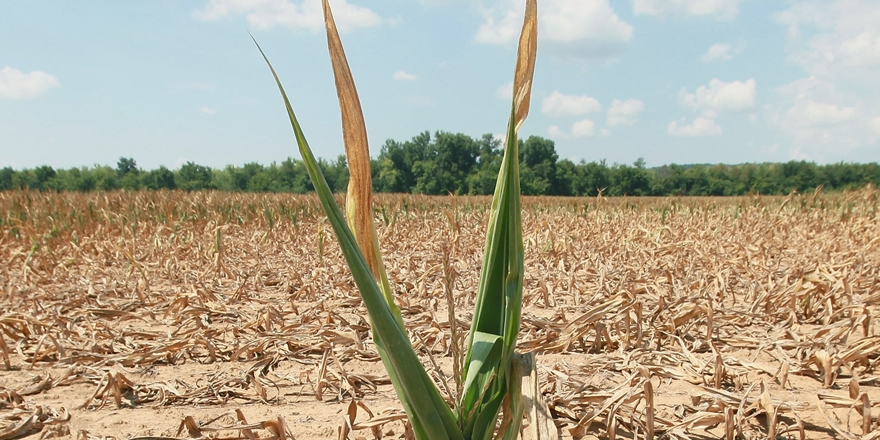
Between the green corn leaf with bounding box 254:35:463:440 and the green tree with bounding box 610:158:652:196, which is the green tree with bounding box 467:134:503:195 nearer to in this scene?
the green tree with bounding box 610:158:652:196

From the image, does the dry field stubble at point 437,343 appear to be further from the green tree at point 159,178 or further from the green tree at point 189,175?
the green tree at point 189,175

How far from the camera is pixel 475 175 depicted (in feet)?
128

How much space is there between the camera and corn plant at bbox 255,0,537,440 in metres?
0.73

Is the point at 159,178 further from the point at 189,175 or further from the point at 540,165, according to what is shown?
the point at 540,165

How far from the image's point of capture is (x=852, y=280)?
244cm

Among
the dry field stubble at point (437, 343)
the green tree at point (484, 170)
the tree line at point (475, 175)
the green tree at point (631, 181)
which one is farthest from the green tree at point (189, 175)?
the dry field stubble at point (437, 343)

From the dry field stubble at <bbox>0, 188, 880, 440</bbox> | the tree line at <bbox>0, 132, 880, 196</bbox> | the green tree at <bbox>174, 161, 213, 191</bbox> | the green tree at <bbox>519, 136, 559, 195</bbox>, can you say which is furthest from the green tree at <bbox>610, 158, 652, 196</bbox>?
the dry field stubble at <bbox>0, 188, 880, 440</bbox>

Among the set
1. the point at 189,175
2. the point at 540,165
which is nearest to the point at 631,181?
the point at 540,165

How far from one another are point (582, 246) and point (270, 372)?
2.77 meters

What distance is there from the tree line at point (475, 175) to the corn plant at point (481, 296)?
3144cm

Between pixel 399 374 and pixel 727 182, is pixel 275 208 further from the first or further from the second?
pixel 727 182

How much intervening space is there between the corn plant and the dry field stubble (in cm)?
9

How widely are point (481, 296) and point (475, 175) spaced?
3832cm

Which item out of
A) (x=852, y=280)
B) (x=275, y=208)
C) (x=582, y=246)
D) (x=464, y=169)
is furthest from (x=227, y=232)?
(x=464, y=169)
